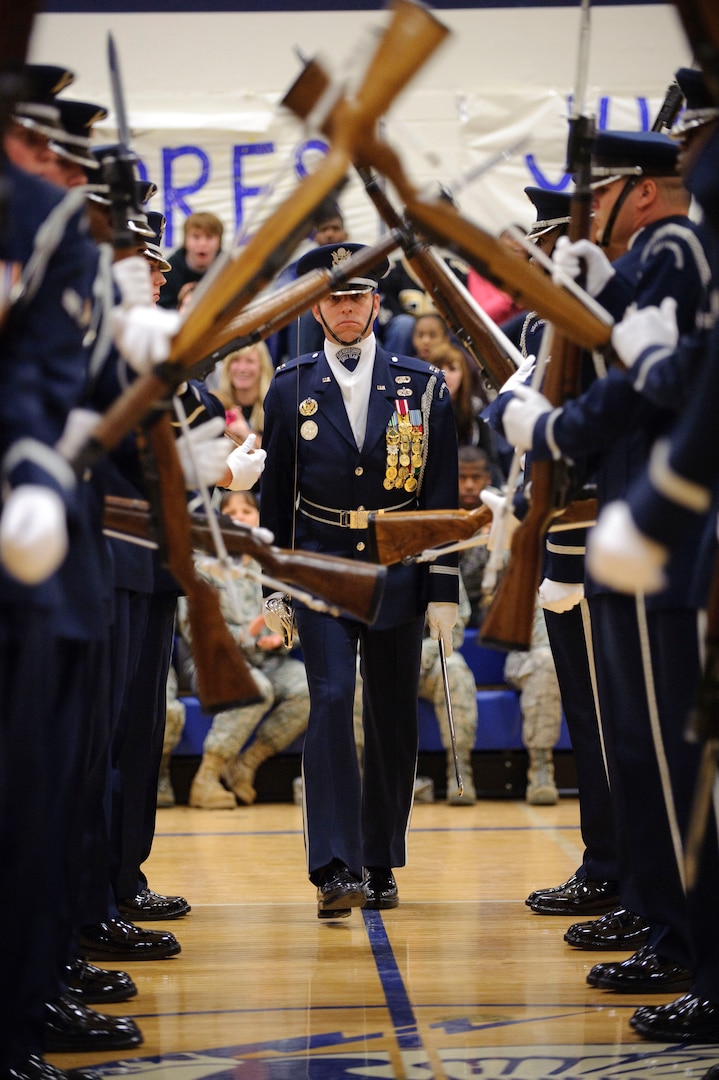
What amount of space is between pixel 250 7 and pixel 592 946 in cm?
633

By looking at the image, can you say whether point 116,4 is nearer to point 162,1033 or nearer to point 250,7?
point 250,7

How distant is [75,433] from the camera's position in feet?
8.70

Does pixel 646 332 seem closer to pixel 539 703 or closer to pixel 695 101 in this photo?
pixel 695 101

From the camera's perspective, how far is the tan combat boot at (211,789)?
6.48 metres

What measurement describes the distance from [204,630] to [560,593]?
1333mm

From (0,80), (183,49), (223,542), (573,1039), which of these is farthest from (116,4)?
(573,1039)

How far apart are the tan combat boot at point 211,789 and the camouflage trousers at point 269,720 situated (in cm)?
6

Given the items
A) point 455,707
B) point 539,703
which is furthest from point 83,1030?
point 539,703

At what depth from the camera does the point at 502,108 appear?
830 centimetres

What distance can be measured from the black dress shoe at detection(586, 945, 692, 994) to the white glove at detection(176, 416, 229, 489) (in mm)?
1558

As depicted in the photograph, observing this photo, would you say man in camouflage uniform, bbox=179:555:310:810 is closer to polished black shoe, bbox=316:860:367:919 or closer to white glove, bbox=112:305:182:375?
polished black shoe, bbox=316:860:367:919

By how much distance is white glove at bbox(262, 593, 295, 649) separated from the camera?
4.52m

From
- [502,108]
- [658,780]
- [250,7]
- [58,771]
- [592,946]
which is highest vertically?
[250,7]

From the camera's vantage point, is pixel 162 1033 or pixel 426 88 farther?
pixel 426 88
